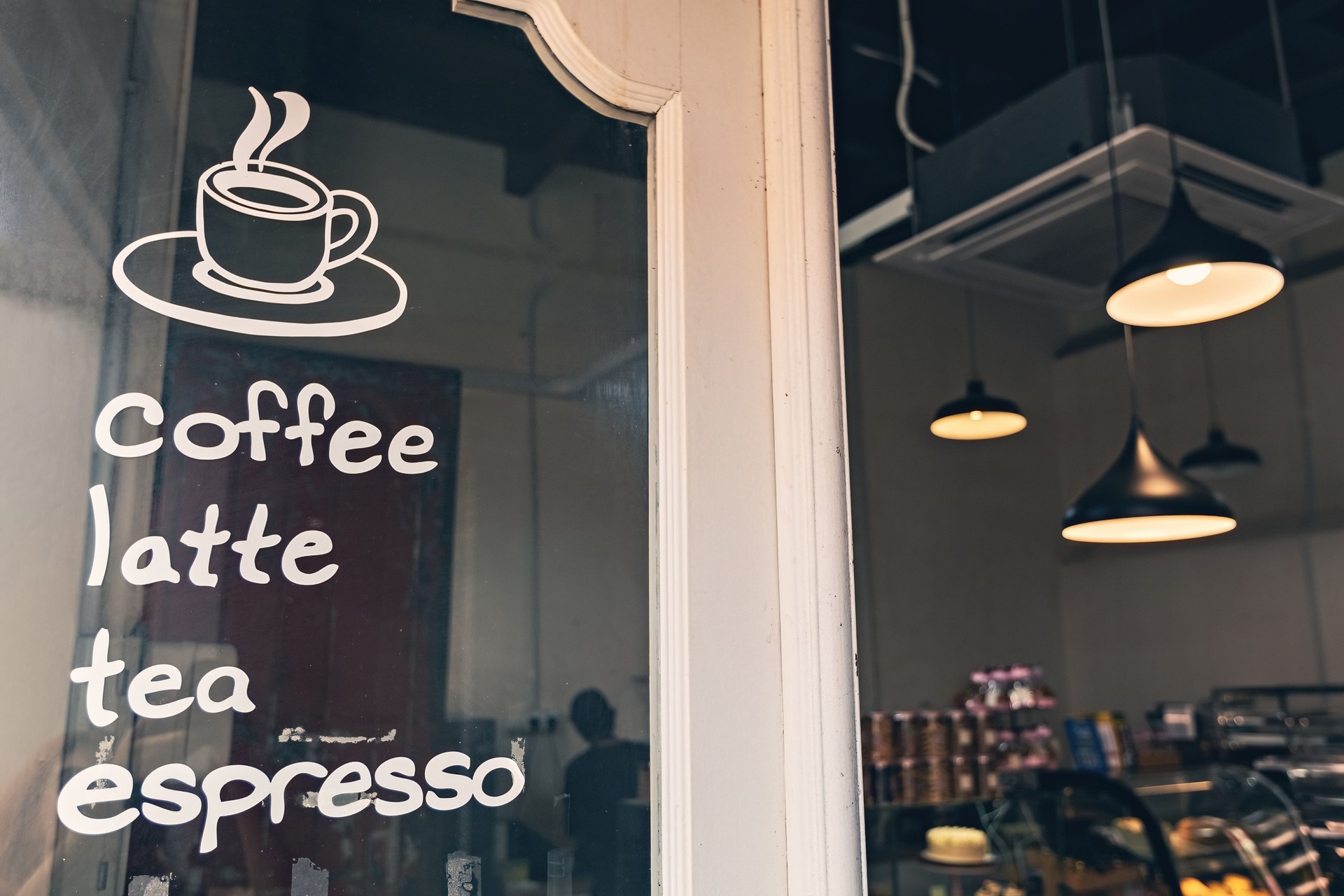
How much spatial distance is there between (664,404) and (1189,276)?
167 centimetres

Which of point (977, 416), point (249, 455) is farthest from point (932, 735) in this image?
point (249, 455)

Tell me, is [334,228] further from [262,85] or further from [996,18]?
[996,18]

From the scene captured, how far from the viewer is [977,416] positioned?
4207 millimetres

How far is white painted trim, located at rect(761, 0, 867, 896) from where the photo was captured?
3.41 ft

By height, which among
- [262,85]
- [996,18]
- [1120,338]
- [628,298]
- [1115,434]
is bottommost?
[628,298]

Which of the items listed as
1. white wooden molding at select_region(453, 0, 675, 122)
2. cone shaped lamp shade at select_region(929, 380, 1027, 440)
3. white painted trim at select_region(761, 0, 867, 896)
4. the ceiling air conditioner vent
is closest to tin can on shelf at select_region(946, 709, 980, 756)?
cone shaped lamp shade at select_region(929, 380, 1027, 440)

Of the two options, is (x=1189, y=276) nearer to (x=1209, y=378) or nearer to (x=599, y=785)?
(x=599, y=785)

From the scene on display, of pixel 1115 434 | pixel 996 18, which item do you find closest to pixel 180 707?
pixel 996 18

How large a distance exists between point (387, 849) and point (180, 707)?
0.69 feet

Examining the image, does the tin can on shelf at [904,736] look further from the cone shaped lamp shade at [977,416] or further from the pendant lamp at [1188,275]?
the pendant lamp at [1188,275]

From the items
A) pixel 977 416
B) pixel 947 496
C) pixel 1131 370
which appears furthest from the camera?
pixel 947 496

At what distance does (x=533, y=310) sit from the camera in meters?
1.03

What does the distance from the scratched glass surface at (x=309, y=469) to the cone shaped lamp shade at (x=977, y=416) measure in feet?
10.8

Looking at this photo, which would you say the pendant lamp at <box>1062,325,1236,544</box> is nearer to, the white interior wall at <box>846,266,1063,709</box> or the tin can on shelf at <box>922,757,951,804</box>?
the tin can on shelf at <box>922,757,951,804</box>
